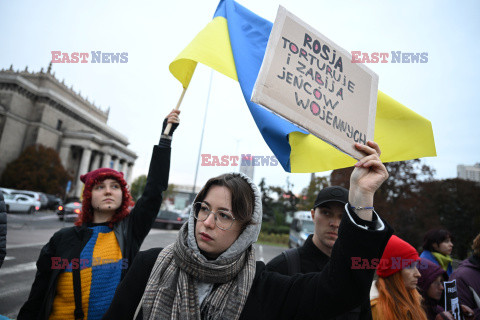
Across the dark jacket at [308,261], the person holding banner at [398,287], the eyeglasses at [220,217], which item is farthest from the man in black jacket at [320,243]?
the eyeglasses at [220,217]

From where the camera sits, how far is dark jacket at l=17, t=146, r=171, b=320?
7.56ft

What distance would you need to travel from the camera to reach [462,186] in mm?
19547

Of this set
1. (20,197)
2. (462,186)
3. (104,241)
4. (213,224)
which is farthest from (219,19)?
(20,197)

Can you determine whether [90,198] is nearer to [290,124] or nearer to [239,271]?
[239,271]

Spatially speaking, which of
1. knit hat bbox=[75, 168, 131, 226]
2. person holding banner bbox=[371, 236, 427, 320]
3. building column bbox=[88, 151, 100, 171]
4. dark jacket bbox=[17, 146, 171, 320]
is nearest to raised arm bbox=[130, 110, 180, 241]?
dark jacket bbox=[17, 146, 171, 320]

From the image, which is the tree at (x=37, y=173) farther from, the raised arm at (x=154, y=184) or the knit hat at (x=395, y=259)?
→ the knit hat at (x=395, y=259)

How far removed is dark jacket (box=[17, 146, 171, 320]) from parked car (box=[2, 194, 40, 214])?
71.9 feet

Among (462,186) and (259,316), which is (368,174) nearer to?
(259,316)

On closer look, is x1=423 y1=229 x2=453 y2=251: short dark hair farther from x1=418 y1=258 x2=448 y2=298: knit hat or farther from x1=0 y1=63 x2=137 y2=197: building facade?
x1=0 y1=63 x2=137 y2=197: building facade

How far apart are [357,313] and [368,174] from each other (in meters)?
1.06

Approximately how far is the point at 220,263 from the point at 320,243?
1146mm

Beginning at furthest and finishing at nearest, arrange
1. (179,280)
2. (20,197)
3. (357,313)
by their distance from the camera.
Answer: (20,197) → (357,313) → (179,280)

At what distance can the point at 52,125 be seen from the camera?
52.6 metres

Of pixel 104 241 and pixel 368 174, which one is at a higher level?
pixel 368 174
